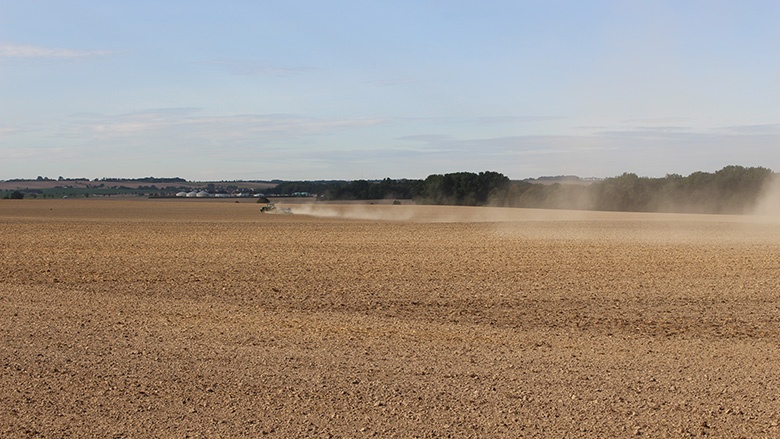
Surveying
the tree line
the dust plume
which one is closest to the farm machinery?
the tree line

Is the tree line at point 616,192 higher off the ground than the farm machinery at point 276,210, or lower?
higher

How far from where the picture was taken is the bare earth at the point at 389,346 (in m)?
9.98

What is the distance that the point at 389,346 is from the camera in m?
14.3

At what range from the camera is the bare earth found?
998 centimetres

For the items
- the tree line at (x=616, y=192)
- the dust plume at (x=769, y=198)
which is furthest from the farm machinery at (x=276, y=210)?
the dust plume at (x=769, y=198)

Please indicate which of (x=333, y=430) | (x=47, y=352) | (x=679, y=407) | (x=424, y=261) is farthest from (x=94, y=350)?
(x=424, y=261)

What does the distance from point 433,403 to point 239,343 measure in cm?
504

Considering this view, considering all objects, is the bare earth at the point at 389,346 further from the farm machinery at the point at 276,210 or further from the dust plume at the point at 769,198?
the dust plume at the point at 769,198

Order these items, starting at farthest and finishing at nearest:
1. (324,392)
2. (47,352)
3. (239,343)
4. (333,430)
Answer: (239,343) → (47,352) → (324,392) → (333,430)

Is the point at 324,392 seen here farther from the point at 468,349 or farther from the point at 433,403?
the point at 468,349

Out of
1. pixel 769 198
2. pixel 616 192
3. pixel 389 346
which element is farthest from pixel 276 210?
pixel 389 346

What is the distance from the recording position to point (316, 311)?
18.6 meters

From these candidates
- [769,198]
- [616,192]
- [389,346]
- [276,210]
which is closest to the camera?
[389,346]

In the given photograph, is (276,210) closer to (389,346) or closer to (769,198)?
(769,198)
